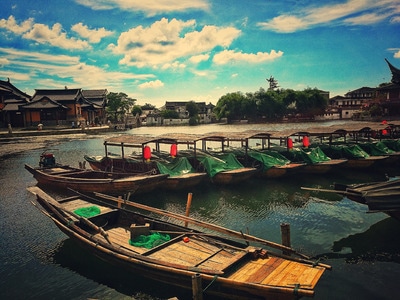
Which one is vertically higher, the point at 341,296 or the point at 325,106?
the point at 325,106

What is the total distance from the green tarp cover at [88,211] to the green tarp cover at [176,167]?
7.74 m

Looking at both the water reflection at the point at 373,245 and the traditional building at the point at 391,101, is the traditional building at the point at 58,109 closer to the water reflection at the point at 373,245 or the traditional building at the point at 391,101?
the water reflection at the point at 373,245

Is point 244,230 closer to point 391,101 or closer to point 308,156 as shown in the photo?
point 308,156

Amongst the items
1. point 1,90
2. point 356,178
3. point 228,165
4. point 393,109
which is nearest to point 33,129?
point 1,90

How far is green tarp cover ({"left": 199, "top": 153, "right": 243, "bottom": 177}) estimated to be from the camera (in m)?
20.6

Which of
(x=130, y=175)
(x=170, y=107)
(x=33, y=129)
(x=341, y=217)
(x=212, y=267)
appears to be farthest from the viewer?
(x=170, y=107)

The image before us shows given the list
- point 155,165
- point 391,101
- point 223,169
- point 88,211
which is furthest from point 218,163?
point 391,101

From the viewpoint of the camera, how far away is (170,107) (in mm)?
110562

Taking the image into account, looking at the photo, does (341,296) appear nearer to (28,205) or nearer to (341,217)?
(341,217)

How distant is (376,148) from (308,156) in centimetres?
800

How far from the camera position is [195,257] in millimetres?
8984

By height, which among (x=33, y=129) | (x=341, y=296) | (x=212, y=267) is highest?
(x=33, y=129)

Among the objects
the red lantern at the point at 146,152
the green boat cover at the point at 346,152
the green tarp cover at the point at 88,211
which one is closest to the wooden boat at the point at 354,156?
the green boat cover at the point at 346,152

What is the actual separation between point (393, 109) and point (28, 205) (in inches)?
2540
